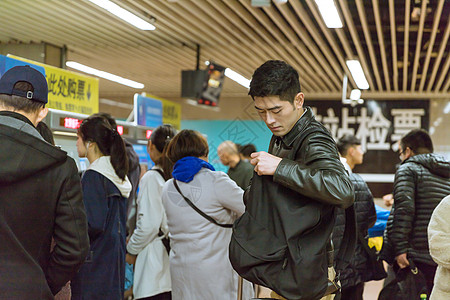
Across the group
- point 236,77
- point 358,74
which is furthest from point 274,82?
point 236,77

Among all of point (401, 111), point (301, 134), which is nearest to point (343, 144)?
point (301, 134)

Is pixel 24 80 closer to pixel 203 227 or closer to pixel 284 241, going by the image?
pixel 284 241

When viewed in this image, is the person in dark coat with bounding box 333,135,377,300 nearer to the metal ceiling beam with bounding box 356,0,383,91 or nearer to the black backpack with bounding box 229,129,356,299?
the black backpack with bounding box 229,129,356,299

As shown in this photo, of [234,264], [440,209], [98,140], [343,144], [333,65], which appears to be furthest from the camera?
[333,65]

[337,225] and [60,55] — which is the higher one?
[60,55]

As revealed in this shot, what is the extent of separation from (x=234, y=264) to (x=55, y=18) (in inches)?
262

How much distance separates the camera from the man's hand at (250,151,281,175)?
1.79 m

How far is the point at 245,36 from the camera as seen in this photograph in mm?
8539

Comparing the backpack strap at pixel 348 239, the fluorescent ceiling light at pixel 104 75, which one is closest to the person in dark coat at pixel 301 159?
the backpack strap at pixel 348 239

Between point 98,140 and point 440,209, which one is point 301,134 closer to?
point 440,209

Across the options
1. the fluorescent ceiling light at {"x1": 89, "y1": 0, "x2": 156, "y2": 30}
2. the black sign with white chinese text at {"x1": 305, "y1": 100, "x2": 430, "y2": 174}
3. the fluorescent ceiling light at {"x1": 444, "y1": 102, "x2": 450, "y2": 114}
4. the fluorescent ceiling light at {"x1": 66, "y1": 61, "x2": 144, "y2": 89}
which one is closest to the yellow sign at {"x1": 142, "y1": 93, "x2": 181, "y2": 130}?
the fluorescent ceiling light at {"x1": 89, "y1": 0, "x2": 156, "y2": 30}

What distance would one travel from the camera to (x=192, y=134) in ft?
11.1

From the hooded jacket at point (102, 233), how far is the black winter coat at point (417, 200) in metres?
2.03

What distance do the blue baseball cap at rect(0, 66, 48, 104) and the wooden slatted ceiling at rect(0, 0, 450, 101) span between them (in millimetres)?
5008
